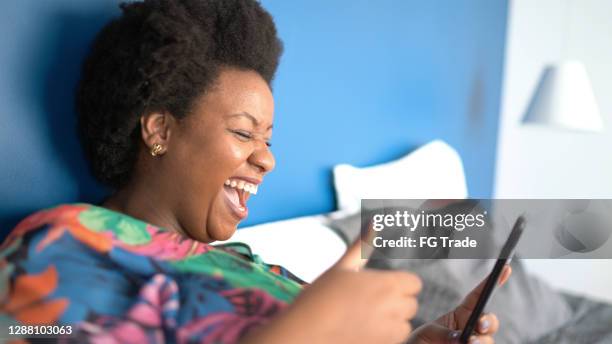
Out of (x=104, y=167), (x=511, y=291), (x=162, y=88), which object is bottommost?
(x=511, y=291)

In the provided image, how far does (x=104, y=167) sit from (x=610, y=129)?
2.80 m

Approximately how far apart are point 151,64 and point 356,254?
1.53ft

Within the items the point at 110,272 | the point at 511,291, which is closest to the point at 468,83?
the point at 511,291

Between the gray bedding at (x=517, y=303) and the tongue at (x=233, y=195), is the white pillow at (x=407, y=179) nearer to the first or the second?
the gray bedding at (x=517, y=303)

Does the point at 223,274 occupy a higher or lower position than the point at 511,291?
higher

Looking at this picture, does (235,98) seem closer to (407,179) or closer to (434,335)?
(434,335)

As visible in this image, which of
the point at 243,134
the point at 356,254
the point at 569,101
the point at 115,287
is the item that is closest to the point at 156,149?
the point at 243,134

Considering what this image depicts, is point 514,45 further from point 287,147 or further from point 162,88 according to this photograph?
point 162,88

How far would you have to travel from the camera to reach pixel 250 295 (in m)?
0.72

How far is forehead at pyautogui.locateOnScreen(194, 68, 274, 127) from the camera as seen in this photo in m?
0.91

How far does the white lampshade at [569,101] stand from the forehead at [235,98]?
186cm

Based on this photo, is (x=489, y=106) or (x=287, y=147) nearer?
(x=287, y=147)

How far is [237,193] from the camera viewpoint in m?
0.98
